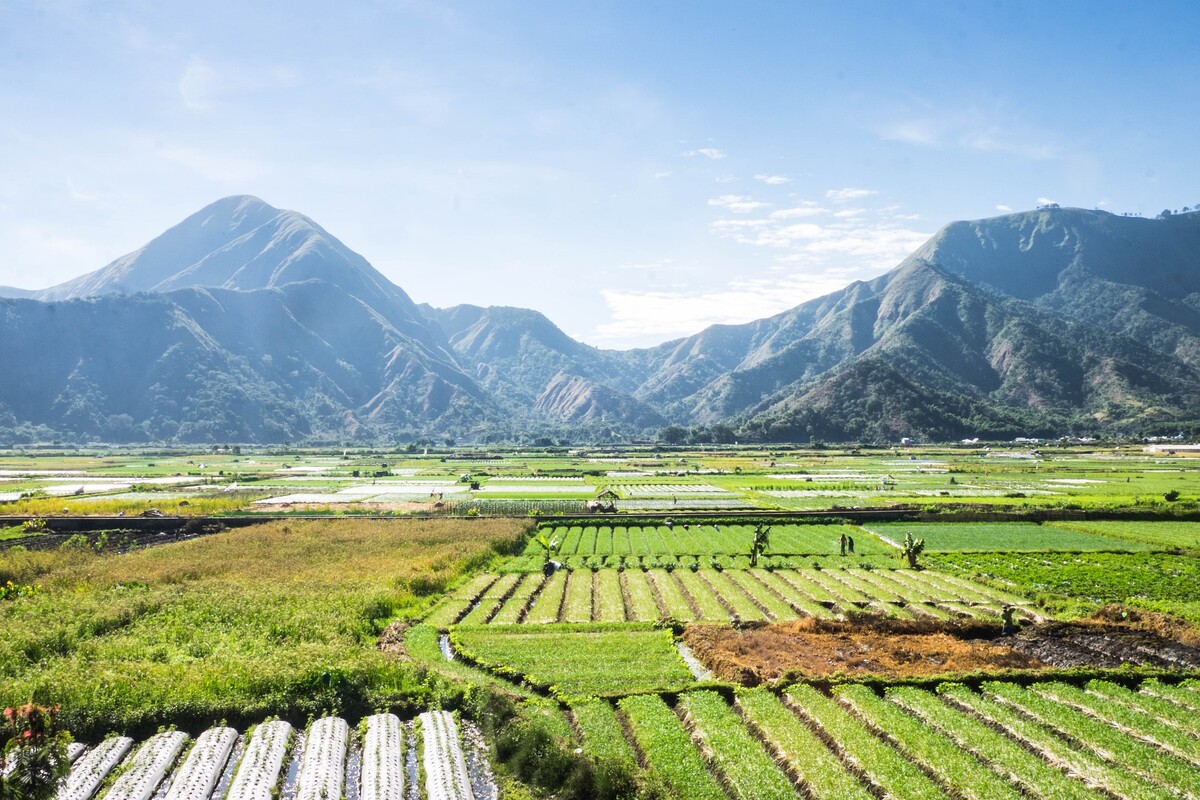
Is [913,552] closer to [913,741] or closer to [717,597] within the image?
[717,597]

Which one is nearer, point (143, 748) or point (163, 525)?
point (143, 748)

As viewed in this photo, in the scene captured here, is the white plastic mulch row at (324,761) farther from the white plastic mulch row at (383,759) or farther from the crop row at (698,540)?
the crop row at (698,540)

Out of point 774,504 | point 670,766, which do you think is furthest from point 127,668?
point 774,504

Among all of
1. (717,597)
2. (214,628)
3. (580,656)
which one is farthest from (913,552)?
(214,628)

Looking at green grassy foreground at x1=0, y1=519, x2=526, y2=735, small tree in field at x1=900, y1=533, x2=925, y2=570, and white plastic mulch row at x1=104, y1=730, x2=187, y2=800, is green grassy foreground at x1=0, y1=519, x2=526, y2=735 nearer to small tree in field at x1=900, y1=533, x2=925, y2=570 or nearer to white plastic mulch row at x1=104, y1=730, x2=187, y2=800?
white plastic mulch row at x1=104, y1=730, x2=187, y2=800

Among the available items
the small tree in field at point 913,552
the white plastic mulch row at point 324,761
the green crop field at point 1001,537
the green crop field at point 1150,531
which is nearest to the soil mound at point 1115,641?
the small tree in field at point 913,552

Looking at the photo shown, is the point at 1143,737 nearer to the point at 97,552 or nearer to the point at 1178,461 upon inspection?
the point at 97,552

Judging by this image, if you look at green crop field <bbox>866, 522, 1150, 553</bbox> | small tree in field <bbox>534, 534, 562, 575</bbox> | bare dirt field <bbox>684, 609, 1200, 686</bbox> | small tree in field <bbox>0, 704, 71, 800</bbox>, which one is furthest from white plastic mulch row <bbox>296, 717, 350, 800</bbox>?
green crop field <bbox>866, 522, 1150, 553</bbox>
